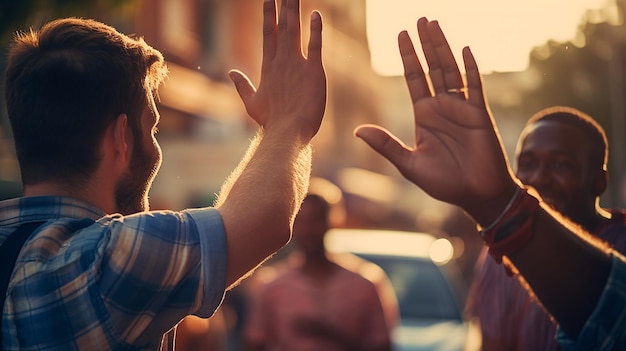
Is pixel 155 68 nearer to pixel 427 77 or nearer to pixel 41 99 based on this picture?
pixel 41 99

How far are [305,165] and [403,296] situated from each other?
5974 millimetres

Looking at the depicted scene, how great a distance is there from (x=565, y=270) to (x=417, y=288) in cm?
607

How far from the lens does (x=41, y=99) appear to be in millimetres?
2402

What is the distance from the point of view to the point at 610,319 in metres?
2.44

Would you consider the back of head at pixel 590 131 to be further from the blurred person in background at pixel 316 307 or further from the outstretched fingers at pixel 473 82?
the blurred person in background at pixel 316 307

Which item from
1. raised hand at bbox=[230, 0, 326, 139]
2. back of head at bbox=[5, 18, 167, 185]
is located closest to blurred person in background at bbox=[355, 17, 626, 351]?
raised hand at bbox=[230, 0, 326, 139]

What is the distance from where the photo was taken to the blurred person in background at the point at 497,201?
243 centimetres

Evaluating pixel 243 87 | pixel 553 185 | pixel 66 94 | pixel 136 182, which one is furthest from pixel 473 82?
pixel 553 185

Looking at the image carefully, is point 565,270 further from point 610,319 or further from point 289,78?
point 289,78

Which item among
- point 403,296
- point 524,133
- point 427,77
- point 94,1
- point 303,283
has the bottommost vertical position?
point 403,296

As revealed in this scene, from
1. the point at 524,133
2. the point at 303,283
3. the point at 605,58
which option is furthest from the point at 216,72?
the point at 524,133

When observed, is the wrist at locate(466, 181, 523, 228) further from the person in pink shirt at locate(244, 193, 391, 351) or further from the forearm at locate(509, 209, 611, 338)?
the person in pink shirt at locate(244, 193, 391, 351)

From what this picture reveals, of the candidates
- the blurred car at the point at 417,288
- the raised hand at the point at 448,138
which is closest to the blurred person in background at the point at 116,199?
the raised hand at the point at 448,138

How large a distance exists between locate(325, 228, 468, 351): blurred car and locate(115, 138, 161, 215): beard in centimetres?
485
